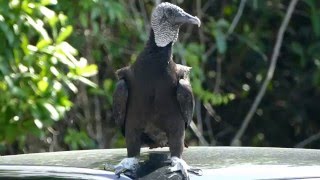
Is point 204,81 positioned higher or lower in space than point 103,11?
lower

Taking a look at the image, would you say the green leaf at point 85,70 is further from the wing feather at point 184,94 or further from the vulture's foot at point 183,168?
the vulture's foot at point 183,168

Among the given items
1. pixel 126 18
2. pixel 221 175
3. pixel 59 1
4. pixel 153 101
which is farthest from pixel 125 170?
pixel 126 18

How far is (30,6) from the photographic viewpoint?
4.99 meters

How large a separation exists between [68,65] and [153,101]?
2.07 metres

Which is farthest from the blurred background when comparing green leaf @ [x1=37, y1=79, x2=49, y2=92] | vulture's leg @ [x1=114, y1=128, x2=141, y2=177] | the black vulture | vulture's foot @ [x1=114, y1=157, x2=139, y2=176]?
vulture's foot @ [x1=114, y1=157, x2=139, y2=176]

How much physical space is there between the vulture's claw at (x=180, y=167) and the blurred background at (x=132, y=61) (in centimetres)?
209

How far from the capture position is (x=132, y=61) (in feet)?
21.9

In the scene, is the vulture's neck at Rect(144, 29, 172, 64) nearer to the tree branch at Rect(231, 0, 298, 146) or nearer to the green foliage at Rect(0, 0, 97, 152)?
the green foliage at Rect(0, 0, 97, 152)

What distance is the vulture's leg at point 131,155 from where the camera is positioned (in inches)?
110

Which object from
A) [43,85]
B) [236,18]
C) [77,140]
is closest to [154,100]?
[43,85]

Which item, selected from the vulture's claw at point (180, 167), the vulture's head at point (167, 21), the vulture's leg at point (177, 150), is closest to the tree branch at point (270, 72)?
the vulture's head at point (167, 21)

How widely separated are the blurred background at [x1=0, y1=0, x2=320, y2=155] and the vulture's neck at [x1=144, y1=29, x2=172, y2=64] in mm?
1566

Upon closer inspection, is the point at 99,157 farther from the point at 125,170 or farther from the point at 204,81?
the point at 204,81

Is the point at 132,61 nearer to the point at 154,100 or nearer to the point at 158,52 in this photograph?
the point at 158,52
